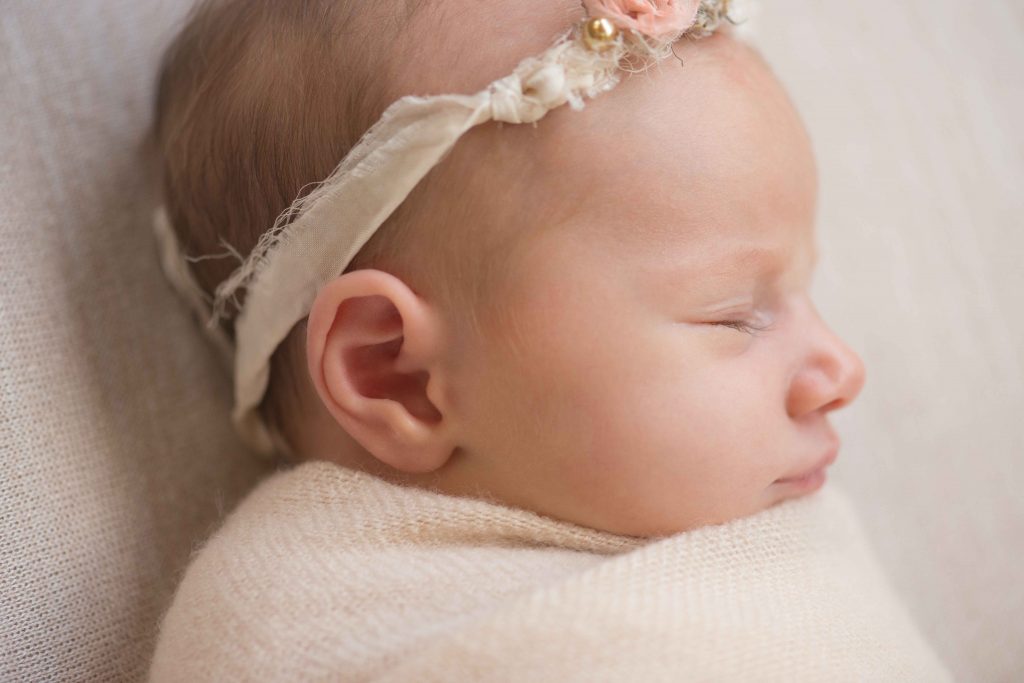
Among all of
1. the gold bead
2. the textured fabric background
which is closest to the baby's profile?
the gold bead

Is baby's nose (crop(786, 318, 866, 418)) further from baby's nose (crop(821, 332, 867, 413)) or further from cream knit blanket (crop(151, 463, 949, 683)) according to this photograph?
cream knit blanket (crop(151, 463, 949, 683))

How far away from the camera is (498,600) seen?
900 mm

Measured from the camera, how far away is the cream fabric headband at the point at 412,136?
0.95 metres

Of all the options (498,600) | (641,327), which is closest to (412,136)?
(641,327)

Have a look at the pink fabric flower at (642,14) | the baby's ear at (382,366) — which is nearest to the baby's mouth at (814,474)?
the baby's ear at (382,366)

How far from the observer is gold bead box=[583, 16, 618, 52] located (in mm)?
953

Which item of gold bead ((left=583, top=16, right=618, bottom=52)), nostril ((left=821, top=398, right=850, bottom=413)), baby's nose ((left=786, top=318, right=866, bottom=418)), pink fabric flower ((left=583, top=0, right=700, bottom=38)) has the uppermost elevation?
pink fabric flower ((left=583, top=0, right=700, bottom=38))

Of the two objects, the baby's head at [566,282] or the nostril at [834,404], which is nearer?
the baby's head at [566,282]

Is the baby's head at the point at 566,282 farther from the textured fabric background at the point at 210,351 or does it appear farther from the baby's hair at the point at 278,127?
the textured fabric background at the point at 210,351

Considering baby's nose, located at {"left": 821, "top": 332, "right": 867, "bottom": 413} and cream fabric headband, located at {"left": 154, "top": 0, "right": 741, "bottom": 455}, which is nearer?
cream fabric headband, located at {"left": 154, "top": 0, "right": 741, "bottom": 455}

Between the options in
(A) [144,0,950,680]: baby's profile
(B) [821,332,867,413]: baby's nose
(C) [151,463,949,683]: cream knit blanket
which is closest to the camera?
(C) [151,463,949,683]: cream knit blanket

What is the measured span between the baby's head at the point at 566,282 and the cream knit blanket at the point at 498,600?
0.05 metres

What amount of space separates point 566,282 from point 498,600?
294mm

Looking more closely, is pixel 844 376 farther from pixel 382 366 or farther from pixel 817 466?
pixel 382 366
